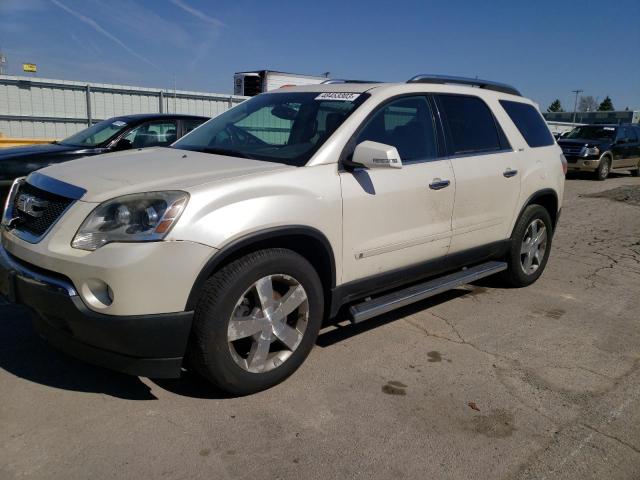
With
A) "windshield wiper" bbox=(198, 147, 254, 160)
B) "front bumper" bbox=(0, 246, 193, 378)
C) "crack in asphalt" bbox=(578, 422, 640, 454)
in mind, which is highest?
"windshield wiper" bbox=(198, 147, 254, 160)

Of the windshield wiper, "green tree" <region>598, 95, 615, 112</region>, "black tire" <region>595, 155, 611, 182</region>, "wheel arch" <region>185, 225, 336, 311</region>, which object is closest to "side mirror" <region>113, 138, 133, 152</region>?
the windshield wiper

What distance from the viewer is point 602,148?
54.6 feet

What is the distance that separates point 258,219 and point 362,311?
1039mm

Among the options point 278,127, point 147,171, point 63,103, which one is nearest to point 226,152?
point 278,127

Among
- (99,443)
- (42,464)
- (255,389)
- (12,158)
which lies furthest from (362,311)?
(12,158)

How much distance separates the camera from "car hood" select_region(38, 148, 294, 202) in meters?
2.79

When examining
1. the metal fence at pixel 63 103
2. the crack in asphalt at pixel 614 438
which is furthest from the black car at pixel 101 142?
the metal fence at pixel 63 103

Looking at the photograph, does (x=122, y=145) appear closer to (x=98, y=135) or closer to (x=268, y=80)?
(x=98, y=135)

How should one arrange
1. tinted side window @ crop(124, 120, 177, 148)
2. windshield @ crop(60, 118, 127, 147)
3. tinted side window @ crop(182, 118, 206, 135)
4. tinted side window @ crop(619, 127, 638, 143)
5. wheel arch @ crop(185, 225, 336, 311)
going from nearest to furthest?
wheel arch @ crop(185, 225, 336, 311), windshield @ crop(60, 118, 127, 147), tinted side window @ crop(124, 120, 177, 148), tinted side window @ crop(182, 118, 206, 135), tinted side window @ crop(619, 127, 638, 143)

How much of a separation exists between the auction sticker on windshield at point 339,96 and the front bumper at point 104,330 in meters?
1.89

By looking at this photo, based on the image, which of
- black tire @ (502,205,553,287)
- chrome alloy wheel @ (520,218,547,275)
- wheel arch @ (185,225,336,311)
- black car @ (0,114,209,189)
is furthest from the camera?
black car @ (0,114,209,189)

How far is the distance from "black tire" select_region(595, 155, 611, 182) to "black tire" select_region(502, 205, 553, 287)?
12995mm

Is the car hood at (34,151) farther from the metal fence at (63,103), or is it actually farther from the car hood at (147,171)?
the metal fence at (63,103)

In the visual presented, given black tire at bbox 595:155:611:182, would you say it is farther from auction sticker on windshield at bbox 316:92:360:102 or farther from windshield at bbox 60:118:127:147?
auction sticker on windshield at bbox 316:92:360:102
